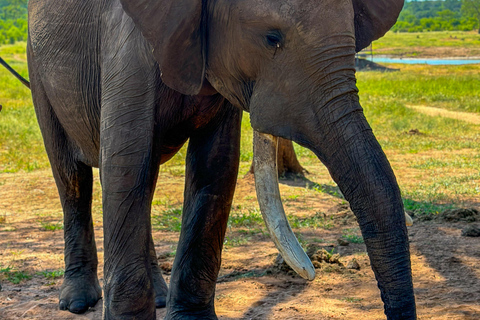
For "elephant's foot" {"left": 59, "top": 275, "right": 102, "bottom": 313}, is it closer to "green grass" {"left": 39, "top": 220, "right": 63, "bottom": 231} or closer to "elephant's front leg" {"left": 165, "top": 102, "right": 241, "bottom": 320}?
"elephant's front leg" {"left": 165, "top": 102, "right": 241, "bottom": 320}

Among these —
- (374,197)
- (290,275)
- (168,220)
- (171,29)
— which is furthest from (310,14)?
(168,220)

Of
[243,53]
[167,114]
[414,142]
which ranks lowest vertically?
[167,114]

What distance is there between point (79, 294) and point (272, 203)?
2.04 metres

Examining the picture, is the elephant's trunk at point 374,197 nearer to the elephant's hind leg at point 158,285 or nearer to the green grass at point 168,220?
the elephant's hind leg at point 158,285

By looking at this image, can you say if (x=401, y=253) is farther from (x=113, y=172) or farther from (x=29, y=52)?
(x=29, y=52)

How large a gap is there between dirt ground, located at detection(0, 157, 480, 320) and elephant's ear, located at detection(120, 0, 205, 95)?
1868 mm

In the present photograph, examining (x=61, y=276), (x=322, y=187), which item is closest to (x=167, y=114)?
(x=61, y=276)

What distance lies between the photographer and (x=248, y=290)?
4758 millimetres

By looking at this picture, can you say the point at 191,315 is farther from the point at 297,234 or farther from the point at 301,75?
the point at 297,234

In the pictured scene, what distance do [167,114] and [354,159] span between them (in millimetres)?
1140

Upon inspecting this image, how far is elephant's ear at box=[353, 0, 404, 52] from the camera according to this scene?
326 cm

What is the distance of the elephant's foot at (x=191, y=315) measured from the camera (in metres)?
3.97

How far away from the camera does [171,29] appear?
299cm

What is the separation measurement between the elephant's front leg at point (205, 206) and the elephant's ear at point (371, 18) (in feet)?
2.97
